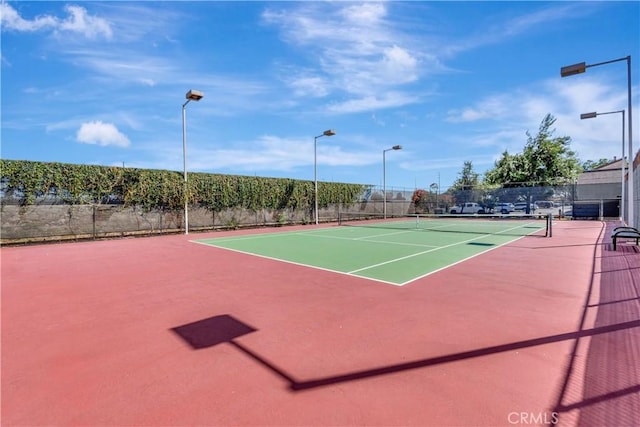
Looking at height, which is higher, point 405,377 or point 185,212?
point 185,212

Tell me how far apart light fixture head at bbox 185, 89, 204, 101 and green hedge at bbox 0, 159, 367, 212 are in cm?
454

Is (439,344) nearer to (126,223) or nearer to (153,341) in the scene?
(153,341)

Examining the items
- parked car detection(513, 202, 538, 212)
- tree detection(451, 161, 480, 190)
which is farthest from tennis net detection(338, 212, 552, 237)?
tree detection(451, 161, 480, 190)

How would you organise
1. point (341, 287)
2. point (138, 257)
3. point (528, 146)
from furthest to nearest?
point (528, 146)
point (138, 257)
point (341, 287)

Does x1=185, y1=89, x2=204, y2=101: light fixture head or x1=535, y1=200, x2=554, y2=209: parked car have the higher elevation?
x1=185, y1=89, x2=204, y2=101: light fixture head

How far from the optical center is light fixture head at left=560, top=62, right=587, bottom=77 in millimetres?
9008

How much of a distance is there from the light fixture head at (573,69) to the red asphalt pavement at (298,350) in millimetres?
6320

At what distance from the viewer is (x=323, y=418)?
7.16 ft

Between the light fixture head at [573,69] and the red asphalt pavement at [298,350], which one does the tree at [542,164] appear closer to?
the light fixture head at [573,69]

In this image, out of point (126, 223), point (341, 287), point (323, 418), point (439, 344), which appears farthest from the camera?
point (126, 223)

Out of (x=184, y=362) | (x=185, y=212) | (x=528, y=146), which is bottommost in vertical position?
(x=184, y=362)

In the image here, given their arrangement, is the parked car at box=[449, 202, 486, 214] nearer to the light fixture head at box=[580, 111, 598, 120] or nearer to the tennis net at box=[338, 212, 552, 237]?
the tennis net at box=[338, 212, 552, 237]

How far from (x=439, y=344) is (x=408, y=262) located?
4525 mm

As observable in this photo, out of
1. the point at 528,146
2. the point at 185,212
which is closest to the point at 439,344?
the point at 185,212
